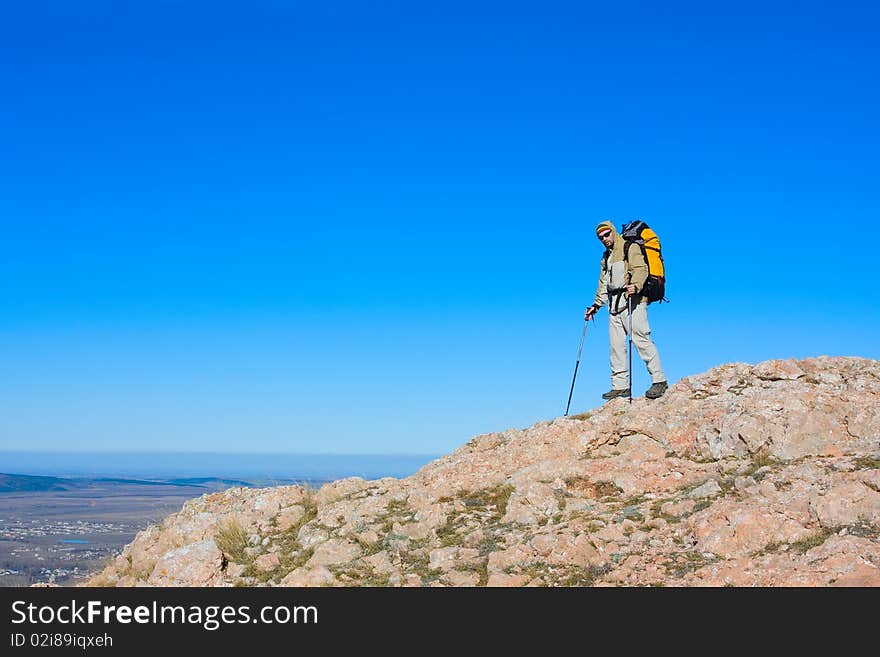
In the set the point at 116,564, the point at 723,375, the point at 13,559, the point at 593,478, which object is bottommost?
the point at 13,559

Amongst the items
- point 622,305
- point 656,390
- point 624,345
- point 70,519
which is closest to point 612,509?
point 656,390

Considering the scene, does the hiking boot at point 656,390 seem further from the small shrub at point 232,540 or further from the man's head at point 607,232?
the small shrub at point 232,540

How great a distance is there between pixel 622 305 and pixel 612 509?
5772 mm

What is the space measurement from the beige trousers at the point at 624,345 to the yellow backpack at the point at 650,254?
0.37 m

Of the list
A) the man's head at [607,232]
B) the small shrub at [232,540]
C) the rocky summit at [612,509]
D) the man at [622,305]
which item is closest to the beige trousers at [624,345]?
the man at [622,305]

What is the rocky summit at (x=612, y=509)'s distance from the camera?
31.3 ft

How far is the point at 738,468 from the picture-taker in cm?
1191

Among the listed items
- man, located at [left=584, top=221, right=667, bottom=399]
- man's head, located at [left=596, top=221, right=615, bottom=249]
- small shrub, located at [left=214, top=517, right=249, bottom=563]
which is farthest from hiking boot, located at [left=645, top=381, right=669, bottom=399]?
small shrub, located at [left=214, top=517, right=249, bottom=563]

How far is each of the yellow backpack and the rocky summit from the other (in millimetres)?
2004

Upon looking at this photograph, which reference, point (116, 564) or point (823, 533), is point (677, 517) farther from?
point (116, 564)
